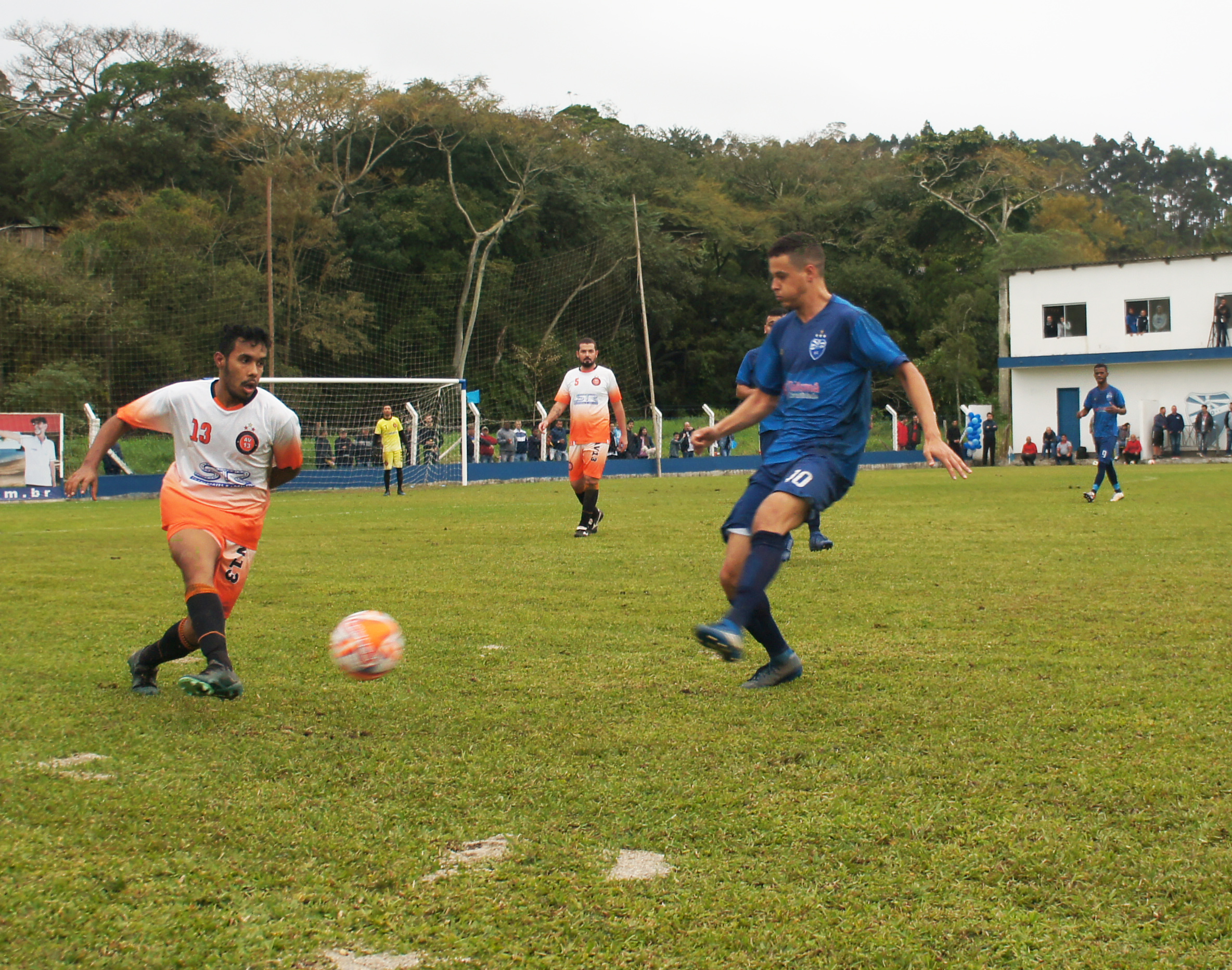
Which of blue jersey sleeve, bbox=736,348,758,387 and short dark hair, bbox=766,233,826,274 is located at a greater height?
short dark hair, bbox=766,233,826,274

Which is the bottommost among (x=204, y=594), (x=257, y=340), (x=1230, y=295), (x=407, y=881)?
(x=407, y=881)

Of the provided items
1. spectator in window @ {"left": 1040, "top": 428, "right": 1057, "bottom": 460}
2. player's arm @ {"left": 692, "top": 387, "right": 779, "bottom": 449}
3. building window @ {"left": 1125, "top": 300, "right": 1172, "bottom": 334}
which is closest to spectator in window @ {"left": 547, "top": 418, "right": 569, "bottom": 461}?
spectator in window @ {"left": 1040, "top": 428, "right": 1057, "bottom": 460}

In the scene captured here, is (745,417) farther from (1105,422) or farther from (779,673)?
(1105,422)

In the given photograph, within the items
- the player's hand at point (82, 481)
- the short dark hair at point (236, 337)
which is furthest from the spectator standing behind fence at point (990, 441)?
the player's hand at point (82, 481)

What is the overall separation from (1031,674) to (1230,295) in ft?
138

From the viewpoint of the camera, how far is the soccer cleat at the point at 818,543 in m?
10.3

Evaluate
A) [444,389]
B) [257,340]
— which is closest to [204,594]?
[257,340]

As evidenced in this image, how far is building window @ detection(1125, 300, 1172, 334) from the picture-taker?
4219cm

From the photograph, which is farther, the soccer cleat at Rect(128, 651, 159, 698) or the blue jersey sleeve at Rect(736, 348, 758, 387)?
the blue jersey sleeve at Rect(736, 348, 758, 387)

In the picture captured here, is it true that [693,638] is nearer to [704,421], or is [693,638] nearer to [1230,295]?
[704,421]

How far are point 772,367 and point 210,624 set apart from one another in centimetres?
273

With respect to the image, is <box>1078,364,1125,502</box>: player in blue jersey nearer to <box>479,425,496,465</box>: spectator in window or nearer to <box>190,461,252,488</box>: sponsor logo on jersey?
<box>190,461,252,488</box>: sponsor logo on jersey

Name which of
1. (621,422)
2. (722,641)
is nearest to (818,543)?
(621,422)

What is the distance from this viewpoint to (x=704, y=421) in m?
40.8
